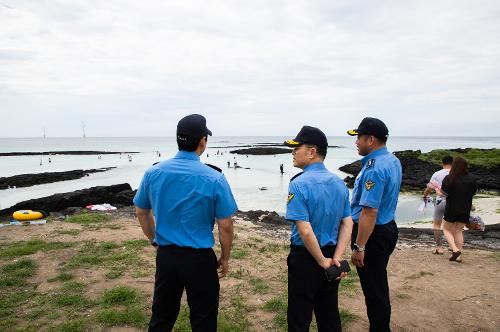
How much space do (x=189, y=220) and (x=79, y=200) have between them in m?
20.6

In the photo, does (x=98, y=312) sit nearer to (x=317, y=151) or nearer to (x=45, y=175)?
(x=317, y=151)

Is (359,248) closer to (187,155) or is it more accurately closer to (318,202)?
(318,202)

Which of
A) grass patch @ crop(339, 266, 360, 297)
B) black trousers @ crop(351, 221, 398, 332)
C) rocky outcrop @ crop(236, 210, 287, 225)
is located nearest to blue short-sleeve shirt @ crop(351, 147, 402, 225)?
black trousers @ crop(351, 221, 398, 332)

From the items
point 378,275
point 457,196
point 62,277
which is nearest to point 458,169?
point 457,196

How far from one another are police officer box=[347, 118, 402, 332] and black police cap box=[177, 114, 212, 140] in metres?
1.78

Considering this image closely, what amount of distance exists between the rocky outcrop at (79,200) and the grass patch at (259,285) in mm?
17233

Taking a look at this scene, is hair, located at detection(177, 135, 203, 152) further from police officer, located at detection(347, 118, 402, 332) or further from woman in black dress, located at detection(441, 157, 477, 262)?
woman in black dress, located at detection(441, 157, 477, 262)

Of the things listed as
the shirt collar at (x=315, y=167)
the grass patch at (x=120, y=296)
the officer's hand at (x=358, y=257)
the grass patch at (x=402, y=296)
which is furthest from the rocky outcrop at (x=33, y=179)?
the shirt collar at (x=315, y=167)

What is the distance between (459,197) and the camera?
7.16 metres

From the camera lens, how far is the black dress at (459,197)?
279 inches

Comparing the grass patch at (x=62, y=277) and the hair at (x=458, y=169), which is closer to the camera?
the grass patch at (x=62, y=277)

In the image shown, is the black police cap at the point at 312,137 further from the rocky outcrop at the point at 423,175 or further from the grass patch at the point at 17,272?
the rocky outcrop at the point at 423,175

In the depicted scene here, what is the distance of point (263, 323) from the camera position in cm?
479

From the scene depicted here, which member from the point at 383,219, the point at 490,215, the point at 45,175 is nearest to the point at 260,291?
the point at 383,219
